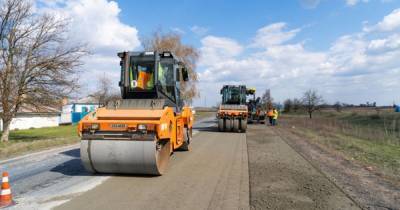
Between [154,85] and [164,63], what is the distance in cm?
79

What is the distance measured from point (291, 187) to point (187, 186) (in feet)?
6.71

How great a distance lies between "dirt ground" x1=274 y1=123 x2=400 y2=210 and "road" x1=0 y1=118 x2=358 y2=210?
0.26 meters

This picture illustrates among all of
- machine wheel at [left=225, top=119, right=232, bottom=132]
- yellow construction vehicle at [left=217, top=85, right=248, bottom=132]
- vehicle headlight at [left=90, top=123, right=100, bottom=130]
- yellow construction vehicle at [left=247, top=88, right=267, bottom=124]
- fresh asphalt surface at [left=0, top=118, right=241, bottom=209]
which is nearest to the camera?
fresh asphalt surface at [left=0, top=118, right=241, bottom=209]

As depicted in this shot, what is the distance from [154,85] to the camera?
8.41 m

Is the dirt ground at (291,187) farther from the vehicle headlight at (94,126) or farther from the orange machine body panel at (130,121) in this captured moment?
the vehicle headlight at (94,126)

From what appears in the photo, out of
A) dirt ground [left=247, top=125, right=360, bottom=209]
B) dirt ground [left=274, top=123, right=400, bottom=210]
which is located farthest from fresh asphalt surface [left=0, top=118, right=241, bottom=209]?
dirt ground [left=274, top=123, right=400, bottom=210]

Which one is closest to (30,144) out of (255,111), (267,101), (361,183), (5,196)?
(5,196)

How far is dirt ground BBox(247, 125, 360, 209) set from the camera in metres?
5.24

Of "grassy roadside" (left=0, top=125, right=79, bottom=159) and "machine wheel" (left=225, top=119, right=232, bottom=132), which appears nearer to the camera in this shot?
"grassy roadside" (left=0, top=125, right=79, bottom=159)

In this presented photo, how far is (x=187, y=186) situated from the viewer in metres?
6.31

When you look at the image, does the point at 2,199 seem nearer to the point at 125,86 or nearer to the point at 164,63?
the point at 125,86

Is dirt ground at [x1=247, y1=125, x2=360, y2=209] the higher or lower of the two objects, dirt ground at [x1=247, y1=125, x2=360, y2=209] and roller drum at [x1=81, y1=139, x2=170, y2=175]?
the lower

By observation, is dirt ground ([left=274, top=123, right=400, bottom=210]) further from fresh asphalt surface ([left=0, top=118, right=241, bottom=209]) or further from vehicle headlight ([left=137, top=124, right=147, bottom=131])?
Answer: fresh asphalt surface ([left=0, top=118, right=241, bottom=209])

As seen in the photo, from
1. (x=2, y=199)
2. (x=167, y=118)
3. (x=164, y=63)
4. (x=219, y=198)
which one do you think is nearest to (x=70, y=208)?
(x=2, y=199)
